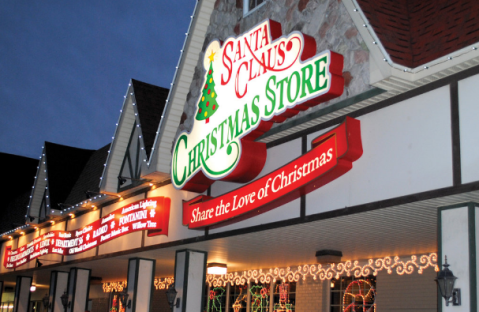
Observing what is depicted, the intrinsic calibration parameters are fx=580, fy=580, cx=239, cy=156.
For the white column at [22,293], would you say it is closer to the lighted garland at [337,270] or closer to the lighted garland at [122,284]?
the lighted garland at [122,284]

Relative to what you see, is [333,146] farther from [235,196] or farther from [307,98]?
[235,196]

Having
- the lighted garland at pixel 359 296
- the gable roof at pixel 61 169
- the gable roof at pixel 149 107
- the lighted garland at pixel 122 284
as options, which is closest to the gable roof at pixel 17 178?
the gable roof at pixel 61 169

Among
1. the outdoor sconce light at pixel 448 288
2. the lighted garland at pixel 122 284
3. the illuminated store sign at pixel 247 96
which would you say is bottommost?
the lighted garland at pixel 122 284

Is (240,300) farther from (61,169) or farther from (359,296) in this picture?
(61,169)

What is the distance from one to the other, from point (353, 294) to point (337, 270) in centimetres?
185

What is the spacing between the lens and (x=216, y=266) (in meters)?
18.6

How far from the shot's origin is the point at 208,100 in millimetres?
14562

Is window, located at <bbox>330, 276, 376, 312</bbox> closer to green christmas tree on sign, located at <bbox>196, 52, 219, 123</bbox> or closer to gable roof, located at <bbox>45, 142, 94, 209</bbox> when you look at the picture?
green christmas tree on sign, located at <bbox>196, 52, 219, 123</bbox>

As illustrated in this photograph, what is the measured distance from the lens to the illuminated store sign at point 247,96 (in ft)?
36.5

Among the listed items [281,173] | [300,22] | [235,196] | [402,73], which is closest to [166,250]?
[235,196]

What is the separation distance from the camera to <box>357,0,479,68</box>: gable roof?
920 centimetres

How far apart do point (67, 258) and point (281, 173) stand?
14193mm

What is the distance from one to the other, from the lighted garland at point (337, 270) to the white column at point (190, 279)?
2.98m

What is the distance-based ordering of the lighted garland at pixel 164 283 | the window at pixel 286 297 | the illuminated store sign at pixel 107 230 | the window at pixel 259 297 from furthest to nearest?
the lighted garland at pixel 164 283
the window at pixel 259 297
the window at pixel 286 297
the illuminated store sign at pixel 107 230
